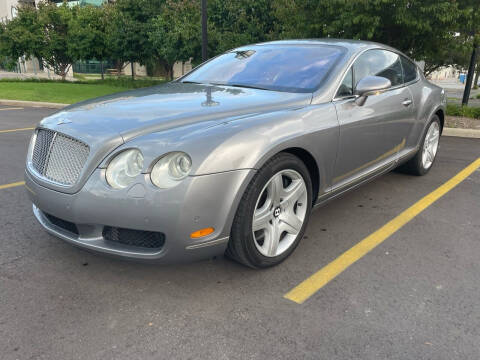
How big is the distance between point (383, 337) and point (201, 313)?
3.22 feet

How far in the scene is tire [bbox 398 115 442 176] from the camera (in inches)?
184

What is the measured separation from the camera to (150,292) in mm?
2504

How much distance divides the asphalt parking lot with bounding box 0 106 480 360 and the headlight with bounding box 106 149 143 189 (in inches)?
28.9

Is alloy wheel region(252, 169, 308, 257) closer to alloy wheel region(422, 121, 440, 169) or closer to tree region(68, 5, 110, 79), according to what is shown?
alloy wheel region(422, 121, 440, 169)

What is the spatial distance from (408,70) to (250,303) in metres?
3.32

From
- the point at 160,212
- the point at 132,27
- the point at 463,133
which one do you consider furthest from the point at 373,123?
the point at 132,27

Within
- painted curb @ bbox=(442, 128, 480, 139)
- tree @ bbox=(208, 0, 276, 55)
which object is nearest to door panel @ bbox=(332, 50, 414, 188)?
painted curb @ bbox=(442, 128, 480, 139)

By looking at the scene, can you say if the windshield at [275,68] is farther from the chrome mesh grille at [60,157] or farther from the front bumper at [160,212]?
the chrome mesh grille at [60,157]

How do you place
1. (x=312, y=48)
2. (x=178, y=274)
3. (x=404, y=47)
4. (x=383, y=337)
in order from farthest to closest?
(x=404, y=47), (x=312, y=48), (x=178, y=274), (x=383, y=337)

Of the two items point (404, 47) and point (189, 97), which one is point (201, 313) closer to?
point (189, 97)

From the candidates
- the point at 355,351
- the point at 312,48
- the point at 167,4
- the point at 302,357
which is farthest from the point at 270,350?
the point at 167,4

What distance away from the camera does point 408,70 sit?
4.46 meters

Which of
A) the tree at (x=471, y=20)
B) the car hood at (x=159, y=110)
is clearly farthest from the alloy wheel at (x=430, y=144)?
the tree at (x=471, y=20)

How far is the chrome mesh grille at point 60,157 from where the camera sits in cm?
235
